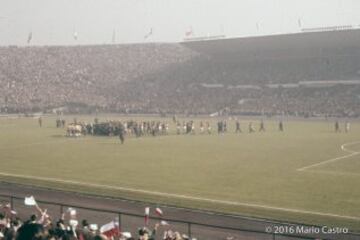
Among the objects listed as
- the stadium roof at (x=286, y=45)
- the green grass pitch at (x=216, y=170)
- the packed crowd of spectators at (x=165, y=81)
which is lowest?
the green grass pitch at (x=216, y=170)

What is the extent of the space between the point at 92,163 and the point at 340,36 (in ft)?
172

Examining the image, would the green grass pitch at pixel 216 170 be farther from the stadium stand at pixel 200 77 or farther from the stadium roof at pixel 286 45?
the stadium roof at pixel 286 45

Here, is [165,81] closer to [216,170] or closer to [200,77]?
[200,77]

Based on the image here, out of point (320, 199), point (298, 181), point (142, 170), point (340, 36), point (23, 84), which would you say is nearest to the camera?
point (320, 199)

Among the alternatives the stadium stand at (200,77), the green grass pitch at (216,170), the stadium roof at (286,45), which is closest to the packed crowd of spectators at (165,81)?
the stadium stand at (200,77)

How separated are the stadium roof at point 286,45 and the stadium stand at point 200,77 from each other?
0.44 ft

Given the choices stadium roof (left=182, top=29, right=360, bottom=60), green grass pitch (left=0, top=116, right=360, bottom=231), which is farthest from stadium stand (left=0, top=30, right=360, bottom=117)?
green grass pitch (left=0, top=116, right=360, bottom=231)

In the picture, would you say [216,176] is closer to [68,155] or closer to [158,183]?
[158,183]

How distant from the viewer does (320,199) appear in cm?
1939

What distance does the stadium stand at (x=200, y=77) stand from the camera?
73.2 metres

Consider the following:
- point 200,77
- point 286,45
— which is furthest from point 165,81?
point 286,45

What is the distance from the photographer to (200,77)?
8888 centimetres

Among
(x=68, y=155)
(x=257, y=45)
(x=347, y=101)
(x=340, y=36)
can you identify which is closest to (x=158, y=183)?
(x=68, y=155)

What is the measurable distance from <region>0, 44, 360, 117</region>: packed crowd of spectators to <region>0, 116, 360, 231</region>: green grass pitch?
2888 cm
